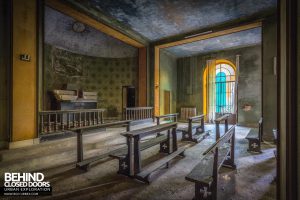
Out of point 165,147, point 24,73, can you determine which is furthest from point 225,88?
point 24,73

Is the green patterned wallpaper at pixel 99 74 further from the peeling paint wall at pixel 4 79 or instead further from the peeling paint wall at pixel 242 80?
→ the peeling paint wall at pixel 4 79

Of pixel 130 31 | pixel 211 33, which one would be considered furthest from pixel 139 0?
pixel 211 33

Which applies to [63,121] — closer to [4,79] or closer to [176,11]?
[4,79]

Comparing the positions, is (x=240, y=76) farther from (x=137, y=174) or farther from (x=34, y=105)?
(x=34, y=105)

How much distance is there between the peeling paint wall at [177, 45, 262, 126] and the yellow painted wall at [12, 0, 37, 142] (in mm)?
10026

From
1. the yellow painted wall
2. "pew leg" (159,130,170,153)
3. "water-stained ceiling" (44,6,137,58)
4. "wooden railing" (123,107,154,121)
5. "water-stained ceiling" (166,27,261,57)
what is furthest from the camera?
"water-stained ceiling" (44,6,137,58)

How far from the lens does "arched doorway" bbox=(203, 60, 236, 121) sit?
455 inches

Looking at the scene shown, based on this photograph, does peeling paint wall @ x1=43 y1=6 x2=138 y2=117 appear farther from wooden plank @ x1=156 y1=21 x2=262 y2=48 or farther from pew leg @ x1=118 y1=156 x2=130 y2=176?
pew leg @ x1=118 y1=156 x2=130 y2=176

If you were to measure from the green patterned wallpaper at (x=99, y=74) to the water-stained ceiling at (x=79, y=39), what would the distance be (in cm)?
37

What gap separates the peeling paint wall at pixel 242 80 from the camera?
33.3 ft

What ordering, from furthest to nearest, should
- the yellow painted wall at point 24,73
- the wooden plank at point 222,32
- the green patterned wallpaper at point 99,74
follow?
the green patterned wallpaper at point 99,74
the wooden plank at point 222,32
the yellow painted wall at point 24,73


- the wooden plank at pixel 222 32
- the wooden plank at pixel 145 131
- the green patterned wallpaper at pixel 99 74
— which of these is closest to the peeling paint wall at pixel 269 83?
the wooden plank at pixel 222 32

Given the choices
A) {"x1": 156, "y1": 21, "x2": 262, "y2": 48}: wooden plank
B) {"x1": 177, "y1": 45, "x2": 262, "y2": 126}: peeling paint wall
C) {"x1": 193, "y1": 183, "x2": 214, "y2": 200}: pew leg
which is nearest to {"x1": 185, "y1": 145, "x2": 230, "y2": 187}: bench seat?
{"x1": 193, "y1": 183, "x2": 214, "y2": 200}: pew leg

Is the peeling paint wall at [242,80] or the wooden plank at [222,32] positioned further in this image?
the peeling paint wall at [242,80]
